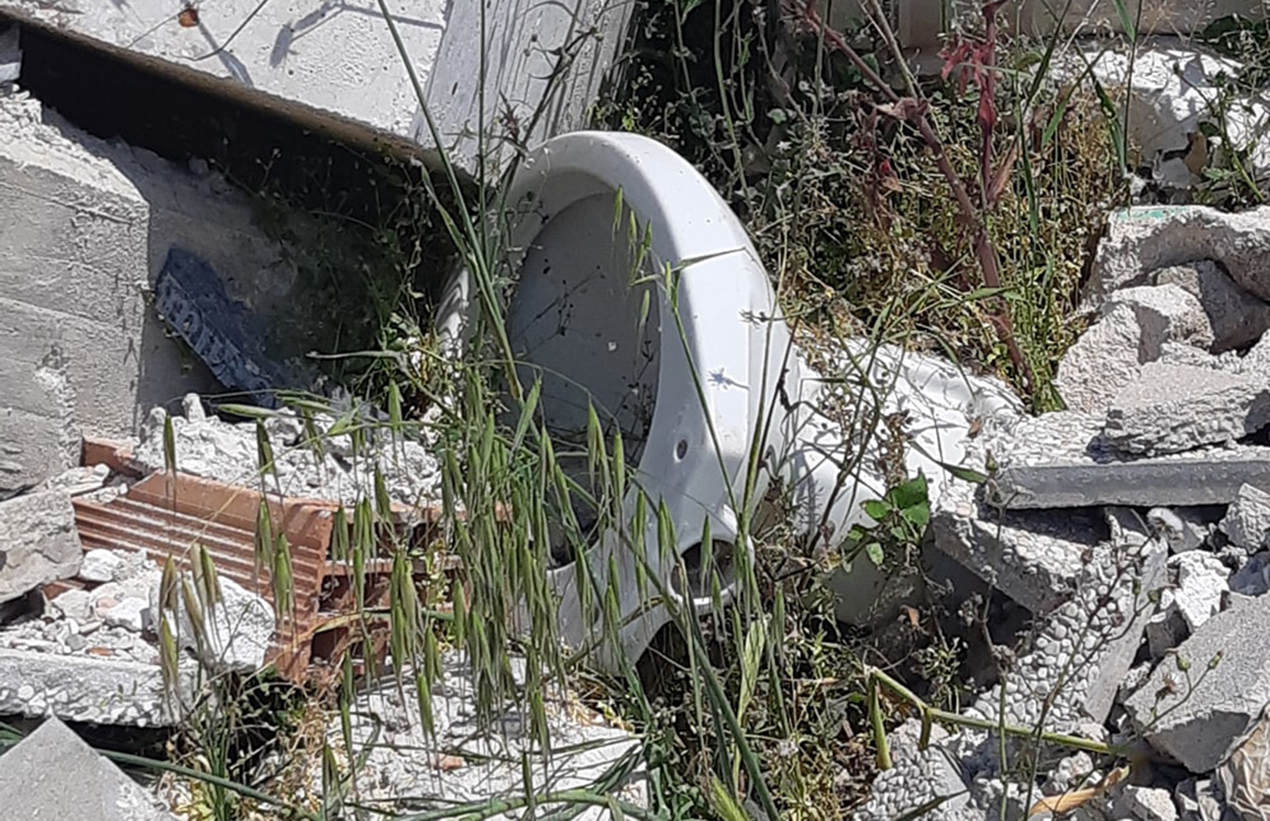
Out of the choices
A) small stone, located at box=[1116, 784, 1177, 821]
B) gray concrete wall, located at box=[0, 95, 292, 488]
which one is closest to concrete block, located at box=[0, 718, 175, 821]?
gray concrete wall, located at box=[0, 95, 292, 488]

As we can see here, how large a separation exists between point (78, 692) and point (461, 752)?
23.2 inches

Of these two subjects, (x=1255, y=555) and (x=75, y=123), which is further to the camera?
(x=75, y=123)

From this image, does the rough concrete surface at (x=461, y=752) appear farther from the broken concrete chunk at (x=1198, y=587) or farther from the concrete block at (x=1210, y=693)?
the broken concrete chunk at (x=1198, y=587)

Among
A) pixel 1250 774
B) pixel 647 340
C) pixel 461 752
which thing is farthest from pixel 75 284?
pixel 1250 774

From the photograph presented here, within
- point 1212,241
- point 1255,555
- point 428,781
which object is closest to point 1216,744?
point 1255,555

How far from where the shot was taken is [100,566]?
7.88ft

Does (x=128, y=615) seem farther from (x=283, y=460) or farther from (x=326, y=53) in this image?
(x=326, y=53)

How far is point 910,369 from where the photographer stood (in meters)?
2.63

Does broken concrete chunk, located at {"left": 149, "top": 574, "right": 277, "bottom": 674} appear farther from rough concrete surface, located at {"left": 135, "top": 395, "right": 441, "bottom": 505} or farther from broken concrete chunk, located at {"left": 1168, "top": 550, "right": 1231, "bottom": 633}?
broken concrete chunk, located at {"left": 1168, "top": 550, "right": 1231, "bottom": 633}

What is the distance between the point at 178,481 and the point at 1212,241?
2.02 metres

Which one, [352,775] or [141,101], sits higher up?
[141,101]

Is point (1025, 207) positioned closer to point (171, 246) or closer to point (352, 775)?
point (171, 246)

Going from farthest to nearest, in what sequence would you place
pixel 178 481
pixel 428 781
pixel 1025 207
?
pixel 1025 207 < pixel 178 481 < pixel 428 781

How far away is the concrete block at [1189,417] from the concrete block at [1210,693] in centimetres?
36
